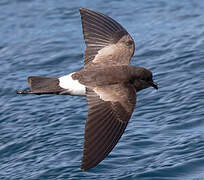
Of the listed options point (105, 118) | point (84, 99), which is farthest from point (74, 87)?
point (84, 99)

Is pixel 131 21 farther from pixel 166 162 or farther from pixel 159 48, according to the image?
pixel 166 162

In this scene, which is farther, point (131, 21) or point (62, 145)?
point (131, 21)

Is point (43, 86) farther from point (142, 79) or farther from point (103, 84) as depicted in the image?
point (142, 79)

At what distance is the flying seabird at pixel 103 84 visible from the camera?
17.6 ft

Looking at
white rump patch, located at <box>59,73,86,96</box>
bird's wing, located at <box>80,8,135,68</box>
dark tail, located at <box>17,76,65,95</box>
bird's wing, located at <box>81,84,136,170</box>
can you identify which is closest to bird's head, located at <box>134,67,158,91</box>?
bird's wing, located at <box>81,84,136,170</box>

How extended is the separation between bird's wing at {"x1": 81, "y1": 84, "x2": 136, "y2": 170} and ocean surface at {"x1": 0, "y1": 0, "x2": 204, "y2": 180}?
958mm

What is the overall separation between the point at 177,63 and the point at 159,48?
77 centimetres

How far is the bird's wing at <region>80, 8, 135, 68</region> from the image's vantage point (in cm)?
681

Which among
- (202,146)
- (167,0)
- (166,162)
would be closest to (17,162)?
(166,162)

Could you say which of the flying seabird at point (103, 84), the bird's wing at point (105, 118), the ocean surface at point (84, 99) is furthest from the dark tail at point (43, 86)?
the ocean surface at point (84, 99)

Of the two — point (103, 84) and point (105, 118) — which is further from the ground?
point (103, 84)

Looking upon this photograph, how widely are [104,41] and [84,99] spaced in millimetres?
1395

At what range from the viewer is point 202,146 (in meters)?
6.80

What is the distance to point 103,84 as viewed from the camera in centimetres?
602
